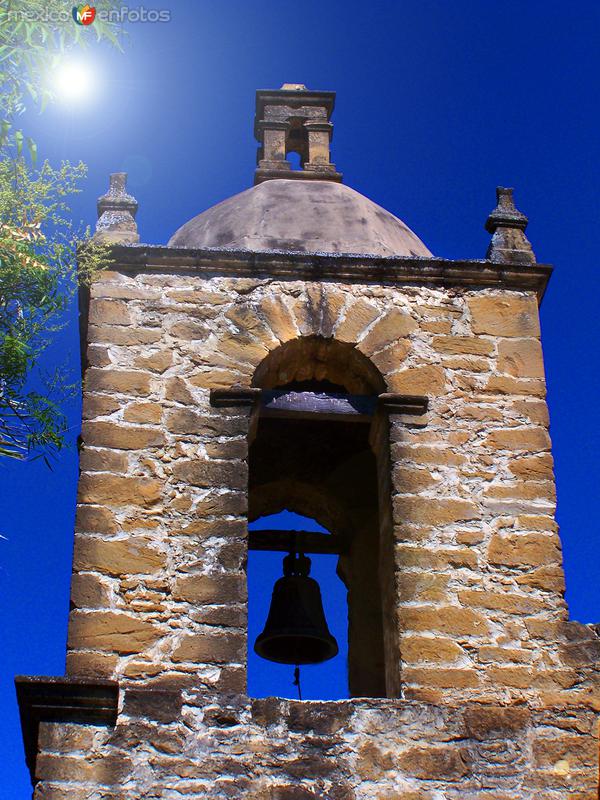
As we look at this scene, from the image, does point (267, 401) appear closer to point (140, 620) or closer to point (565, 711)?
point (140, 620)

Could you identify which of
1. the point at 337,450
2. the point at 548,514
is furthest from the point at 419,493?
the point at 337,450

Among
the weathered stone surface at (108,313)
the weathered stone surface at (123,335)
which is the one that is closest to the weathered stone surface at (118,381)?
the weathered stone surface at (123,335)

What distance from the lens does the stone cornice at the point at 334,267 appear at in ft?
23.0

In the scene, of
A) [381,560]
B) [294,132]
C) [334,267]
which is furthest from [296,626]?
[294,132]

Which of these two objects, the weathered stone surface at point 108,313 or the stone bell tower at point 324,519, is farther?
the weathered stone surface at point 108,313

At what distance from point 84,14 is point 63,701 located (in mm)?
2961

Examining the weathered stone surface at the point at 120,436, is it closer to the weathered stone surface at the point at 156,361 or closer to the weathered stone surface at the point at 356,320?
the weathered stone surface at the point at 156,361

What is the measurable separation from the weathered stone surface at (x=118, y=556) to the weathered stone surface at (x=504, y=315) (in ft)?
6.81

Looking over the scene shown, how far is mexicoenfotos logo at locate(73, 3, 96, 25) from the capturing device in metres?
6.00

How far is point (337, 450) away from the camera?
8.13m

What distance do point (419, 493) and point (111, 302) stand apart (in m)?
1.82

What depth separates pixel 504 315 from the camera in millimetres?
7102

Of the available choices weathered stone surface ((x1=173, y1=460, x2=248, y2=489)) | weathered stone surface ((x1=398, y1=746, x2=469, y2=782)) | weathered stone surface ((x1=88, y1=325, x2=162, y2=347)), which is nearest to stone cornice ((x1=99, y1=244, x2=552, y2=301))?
weathered stone surface ((x1=88, y1=325, x2=162, y2=347))

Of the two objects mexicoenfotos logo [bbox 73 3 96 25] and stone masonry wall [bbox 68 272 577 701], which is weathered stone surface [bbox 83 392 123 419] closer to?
stone masonry wall [bbox 68 272 577 701]
